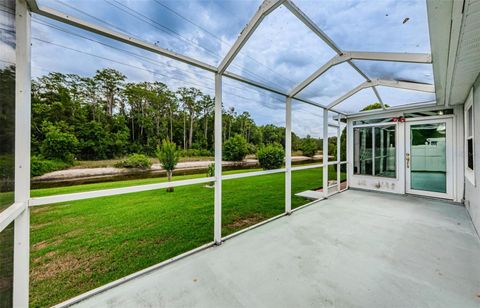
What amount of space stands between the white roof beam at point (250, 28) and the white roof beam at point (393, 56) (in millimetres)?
1820

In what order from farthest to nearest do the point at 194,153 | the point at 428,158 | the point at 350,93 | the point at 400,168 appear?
the point at 400,168 → the point at 428,158 → the point at 350,93 → the point at 194,153

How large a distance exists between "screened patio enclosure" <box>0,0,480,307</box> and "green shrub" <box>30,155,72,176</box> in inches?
35.9

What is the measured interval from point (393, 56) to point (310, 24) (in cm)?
147

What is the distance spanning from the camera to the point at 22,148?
1.43 m

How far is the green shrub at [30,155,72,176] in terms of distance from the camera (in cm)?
219

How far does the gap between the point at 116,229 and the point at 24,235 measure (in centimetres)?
222

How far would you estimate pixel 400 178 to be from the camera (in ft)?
18.6

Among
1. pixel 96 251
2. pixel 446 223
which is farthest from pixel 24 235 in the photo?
pixel 446 223

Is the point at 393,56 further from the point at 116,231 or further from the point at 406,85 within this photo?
the point at 116,231

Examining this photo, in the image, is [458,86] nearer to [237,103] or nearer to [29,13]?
[237,103]

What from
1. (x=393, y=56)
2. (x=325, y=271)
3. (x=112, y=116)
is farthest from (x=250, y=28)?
(x=325, y=271)

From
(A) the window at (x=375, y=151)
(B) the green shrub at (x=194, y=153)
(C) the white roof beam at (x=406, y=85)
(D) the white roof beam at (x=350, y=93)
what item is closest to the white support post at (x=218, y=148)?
(B) the green shrub at (x=194, y=153)

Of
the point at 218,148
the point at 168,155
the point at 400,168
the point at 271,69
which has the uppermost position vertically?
the point at 271,69

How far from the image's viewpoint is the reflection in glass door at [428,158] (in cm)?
506
